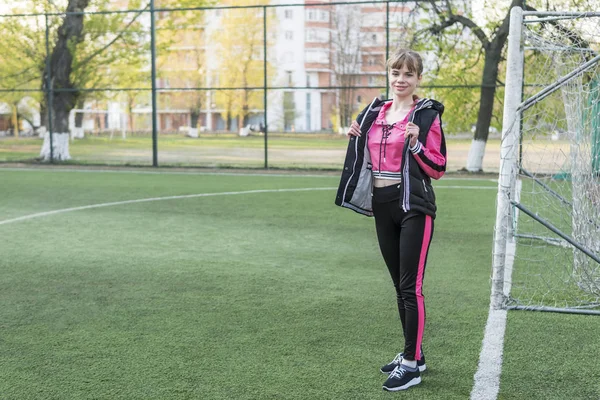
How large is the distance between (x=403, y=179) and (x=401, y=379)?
43.0 inches

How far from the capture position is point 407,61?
380 centimetres

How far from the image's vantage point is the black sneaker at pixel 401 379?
3881 mm

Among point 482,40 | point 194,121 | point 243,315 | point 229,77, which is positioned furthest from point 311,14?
point 243,315

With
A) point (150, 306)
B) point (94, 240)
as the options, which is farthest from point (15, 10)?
point (150, 306)

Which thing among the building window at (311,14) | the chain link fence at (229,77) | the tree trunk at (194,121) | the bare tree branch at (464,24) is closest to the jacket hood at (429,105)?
the chain link fence at (229,77)

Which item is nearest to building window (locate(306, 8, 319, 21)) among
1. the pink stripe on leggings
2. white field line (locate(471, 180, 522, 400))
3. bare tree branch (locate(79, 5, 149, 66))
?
bare tree branch (locate(79, 5, 149, 66))

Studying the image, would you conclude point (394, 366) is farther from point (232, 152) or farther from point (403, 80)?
point (232, 152)

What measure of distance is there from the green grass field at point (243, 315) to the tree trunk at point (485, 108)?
7.77 meters

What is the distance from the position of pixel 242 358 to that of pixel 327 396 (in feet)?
2.50

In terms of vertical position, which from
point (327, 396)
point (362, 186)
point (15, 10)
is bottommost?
point (327, 396)

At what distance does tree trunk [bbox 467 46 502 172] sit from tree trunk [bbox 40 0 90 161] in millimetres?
11602

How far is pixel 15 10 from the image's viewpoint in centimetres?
2283

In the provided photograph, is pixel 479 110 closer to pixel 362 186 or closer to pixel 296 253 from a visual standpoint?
pixel 296 253

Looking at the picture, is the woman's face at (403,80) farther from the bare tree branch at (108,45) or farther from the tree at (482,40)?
the bare tree branch at (108,45)
